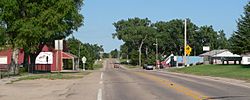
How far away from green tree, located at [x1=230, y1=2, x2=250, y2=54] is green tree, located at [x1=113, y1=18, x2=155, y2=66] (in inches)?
3480

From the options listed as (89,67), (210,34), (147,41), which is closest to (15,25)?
(89,67)

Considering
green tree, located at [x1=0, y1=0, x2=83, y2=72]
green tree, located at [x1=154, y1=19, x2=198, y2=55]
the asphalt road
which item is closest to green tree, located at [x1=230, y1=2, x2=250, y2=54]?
green tree, located at [x1=0, y1=0, x2=83, y2=72]

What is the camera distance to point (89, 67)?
372 feet

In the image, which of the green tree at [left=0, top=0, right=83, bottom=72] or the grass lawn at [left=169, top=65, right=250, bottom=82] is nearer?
the grass lawn at [left=169, top=65, right=250, bottom=82]

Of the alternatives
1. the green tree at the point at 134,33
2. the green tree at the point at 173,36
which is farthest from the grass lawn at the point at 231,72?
the green tree at the point at 173,36

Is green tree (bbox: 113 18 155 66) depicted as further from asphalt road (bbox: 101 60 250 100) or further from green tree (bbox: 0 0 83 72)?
asphalt road (bbox: 101 60 250 100)

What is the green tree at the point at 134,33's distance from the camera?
15175cm

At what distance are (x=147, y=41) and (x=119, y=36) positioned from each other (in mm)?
9608

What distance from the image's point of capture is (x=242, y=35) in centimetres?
5650

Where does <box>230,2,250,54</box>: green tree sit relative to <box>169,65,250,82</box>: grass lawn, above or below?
above

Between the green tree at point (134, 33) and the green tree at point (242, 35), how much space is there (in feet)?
290

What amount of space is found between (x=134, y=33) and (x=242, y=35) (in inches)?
3803

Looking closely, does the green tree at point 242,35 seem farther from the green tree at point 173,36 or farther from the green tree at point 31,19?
the green tree at point 173,36

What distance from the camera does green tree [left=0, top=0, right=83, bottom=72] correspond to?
1679 inches
